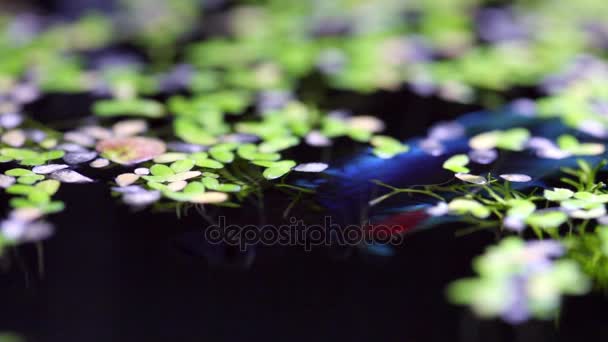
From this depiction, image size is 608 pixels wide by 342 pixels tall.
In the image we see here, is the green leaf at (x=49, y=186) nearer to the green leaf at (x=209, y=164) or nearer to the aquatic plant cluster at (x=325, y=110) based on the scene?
the aquatic plant cluster at (x=325, y=110)

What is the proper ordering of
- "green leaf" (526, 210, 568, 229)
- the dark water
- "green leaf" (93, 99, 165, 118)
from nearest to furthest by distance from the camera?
the dark water
"green leaf" (526, 210, 568, 229)
"green leaf" (93, 99, 165, 118)

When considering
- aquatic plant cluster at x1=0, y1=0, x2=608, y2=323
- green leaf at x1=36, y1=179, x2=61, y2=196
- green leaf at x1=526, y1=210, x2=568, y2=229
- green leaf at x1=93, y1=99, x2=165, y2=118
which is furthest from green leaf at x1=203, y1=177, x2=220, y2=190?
green leaf at x1=526, y1=210, x2=568, y2=229

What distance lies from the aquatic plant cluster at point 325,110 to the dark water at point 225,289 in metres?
0.04

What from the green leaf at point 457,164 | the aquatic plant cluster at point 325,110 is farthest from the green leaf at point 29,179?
the green leaf at point 457,164

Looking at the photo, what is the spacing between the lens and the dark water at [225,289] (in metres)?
0.88

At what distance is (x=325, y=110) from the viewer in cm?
161

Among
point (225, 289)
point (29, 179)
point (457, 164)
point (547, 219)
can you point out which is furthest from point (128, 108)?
point (547, 219)

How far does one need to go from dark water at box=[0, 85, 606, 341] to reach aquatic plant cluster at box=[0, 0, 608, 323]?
0.04 meters

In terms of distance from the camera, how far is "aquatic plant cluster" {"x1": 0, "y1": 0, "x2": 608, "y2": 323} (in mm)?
1054

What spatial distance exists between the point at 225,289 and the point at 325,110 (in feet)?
2.54

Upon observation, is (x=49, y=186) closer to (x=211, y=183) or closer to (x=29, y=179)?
(x=29, y=179)

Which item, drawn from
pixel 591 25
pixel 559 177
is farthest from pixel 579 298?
pixel 591 25

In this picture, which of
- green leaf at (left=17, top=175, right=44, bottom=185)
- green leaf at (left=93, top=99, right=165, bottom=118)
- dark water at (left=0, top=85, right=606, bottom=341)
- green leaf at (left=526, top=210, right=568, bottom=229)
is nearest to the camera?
dark water at (left=0, top=85, right=606, bottom=341)

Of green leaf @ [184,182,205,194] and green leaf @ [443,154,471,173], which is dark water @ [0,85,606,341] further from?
green leaf @ [443,154,471,173]
